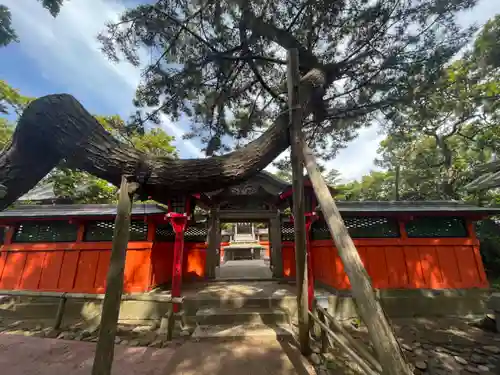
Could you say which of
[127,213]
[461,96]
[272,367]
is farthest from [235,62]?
[461,96]

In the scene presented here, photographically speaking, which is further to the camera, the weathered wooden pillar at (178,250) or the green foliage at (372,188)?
the green foliage at (372,188)

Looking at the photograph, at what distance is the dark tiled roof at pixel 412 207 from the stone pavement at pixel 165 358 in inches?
154

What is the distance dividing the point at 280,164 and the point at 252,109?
1887 millimetres

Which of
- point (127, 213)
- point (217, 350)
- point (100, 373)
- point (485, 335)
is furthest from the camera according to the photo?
point (485, 335)

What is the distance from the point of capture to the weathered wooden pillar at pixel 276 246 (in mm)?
7691

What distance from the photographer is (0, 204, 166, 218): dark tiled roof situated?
6219 mm

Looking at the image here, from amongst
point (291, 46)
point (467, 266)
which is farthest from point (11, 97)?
point (467, 266)

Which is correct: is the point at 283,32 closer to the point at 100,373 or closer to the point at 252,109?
the point at 252,109

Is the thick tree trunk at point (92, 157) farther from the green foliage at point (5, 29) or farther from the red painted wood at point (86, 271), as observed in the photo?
the red painted wood at point (86, 271)

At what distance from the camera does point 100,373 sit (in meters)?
1.77

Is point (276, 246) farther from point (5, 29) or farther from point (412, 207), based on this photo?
point (5, 29)

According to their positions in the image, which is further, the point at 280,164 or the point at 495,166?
the point at 280,164

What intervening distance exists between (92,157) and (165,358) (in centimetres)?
327

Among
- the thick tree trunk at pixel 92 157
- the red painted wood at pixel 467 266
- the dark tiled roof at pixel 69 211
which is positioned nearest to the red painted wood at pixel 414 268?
the red painted wood at pixel 467 266
